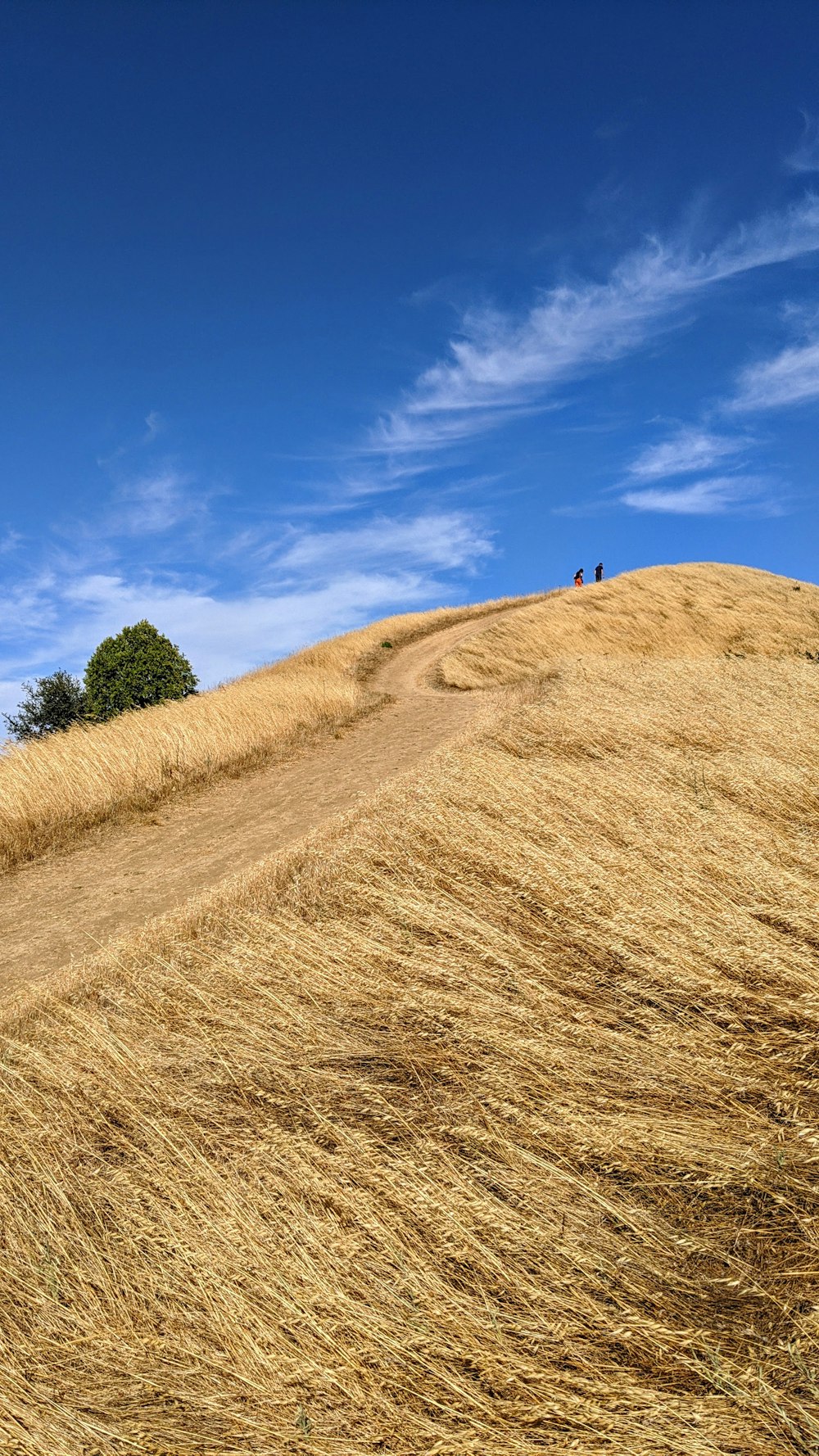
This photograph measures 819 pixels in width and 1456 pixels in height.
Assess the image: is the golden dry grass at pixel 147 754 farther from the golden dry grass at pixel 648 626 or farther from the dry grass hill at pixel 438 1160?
the dry grass hill at pixel 438 1160

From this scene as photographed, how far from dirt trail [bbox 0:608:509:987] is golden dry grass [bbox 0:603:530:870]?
0.49 meters

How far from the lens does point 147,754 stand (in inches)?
546

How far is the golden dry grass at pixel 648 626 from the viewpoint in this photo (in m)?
23.5

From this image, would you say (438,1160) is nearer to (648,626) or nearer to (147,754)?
(147,754)

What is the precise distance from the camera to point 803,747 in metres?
10.6

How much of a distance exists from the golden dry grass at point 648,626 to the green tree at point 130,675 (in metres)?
8.23

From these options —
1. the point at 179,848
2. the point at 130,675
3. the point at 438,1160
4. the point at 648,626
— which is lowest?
the point at 438,1160

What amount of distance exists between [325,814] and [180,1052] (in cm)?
590

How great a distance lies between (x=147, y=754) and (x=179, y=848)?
339 cm

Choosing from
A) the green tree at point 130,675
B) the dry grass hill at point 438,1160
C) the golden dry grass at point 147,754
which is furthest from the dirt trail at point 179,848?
the green tree at point 130,675

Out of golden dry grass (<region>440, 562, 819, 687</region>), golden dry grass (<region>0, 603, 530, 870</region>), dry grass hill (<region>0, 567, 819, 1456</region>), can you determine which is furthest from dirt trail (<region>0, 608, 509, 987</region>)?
golden dry grass (<region>440, 562, 819, 687</region>)

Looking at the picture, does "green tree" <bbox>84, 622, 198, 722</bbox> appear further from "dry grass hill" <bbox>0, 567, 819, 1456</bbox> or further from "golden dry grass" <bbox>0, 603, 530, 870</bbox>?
"dry grass hill" <bbox>0, 567, 819, 1456</bbox>

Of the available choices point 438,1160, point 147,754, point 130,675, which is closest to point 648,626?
point 130,675

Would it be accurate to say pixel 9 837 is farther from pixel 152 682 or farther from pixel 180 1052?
pixel 152 682
